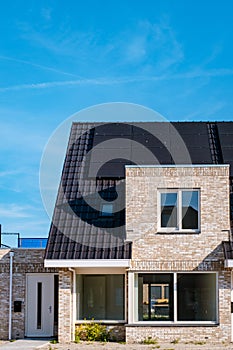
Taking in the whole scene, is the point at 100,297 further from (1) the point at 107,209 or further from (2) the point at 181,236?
(2) the point at 181,236

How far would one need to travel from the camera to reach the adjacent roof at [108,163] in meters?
19.5

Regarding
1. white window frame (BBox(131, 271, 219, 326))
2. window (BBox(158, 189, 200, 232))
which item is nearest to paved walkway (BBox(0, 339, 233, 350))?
white window frame (BBox(131, 271, 219, 326))

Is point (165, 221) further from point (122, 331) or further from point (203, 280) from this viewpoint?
point (122, 331)

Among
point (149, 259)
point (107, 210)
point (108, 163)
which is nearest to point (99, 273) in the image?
point (149, 259)

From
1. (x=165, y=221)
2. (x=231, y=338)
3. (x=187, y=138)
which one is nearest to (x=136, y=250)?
(x=165, y=221)

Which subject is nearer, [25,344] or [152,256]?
[25,344]

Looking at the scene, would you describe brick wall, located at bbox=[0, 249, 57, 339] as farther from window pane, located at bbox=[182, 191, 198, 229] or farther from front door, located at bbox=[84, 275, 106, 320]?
window pane, located at bbox=[182, 191, 198, 229]

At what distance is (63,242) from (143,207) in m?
2.80

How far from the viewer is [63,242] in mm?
19531

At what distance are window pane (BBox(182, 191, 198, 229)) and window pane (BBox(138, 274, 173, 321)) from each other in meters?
1.74

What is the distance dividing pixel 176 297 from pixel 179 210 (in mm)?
2733

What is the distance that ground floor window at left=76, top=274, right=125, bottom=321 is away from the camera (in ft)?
64.5

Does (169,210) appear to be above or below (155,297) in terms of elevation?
above

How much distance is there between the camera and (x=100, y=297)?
1991cm
